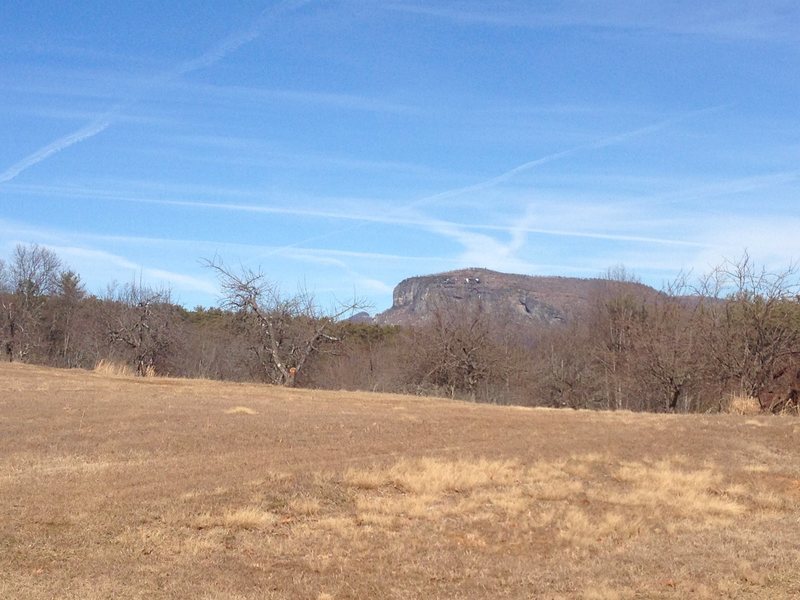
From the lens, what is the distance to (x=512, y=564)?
9867 mm

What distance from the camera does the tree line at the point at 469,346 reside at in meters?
33.7

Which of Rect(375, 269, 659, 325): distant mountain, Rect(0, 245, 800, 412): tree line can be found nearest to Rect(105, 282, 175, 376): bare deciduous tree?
Rect(0, 245, 800, 412): tree line

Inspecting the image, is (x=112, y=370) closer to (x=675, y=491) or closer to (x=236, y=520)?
(x=236, y=520)

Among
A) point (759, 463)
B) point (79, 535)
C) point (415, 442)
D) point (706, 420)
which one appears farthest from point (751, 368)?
point (79, 535)

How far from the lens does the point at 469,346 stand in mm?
51250

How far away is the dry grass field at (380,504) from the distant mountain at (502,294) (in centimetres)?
4090

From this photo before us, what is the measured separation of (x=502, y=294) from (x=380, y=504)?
7825 centimetres

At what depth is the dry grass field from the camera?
29.5ft

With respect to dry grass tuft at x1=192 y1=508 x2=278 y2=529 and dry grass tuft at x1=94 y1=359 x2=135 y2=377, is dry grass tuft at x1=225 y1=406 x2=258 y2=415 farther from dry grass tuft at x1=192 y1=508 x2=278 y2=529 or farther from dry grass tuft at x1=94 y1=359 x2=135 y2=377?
dry grass tuft at x1=94 y1=359 x2=135 y2=377

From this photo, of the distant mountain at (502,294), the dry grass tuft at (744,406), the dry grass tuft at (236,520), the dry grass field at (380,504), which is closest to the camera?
the dry grass field at (380,504)

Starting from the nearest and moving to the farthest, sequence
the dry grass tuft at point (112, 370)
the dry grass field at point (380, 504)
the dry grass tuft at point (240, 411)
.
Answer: the dry grass field at point (380, 504) → the dry grass tuft at point (240, 411) → the dry grass tuft at point (112, 370)

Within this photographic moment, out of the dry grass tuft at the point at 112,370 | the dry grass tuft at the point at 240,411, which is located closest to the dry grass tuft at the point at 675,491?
the dry grass tuft at the point at 240,411

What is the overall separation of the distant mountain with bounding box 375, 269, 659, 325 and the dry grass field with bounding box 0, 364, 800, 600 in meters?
40.9

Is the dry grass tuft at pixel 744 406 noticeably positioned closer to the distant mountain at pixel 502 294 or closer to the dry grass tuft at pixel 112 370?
the dry grass tuft at pixel 112 370
